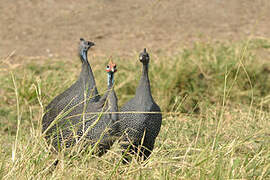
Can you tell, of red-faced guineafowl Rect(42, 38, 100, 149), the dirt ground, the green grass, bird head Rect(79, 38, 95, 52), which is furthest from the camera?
the dirt ground

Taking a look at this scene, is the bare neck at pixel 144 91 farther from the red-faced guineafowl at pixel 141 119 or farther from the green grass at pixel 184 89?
the green grass at pixel 184 89

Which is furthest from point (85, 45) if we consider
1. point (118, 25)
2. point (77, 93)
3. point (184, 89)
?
point (118, 25)

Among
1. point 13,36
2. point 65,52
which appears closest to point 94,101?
point 65,52

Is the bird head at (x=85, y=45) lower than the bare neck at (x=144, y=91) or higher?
higher

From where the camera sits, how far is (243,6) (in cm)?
759

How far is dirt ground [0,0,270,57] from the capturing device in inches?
248

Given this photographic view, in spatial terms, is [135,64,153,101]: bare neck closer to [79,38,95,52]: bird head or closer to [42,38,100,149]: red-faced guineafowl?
[42,38,100,149]: red-faced guineafowl

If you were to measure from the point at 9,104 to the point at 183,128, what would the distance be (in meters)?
1.99

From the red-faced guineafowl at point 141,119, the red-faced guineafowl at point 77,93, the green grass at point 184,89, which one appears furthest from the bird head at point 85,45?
the red-faced guineafowl at point 141,119

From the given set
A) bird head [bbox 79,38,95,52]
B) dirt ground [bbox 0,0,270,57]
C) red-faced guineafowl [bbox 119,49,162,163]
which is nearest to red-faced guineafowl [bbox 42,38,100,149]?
bird head [bbox 79,38,95,52]

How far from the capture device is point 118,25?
6.84 meters

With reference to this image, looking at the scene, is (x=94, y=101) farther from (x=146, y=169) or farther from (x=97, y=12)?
(x=97, y=12)

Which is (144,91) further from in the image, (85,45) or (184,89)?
(184,89)

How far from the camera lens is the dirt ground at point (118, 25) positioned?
20.7 ft
